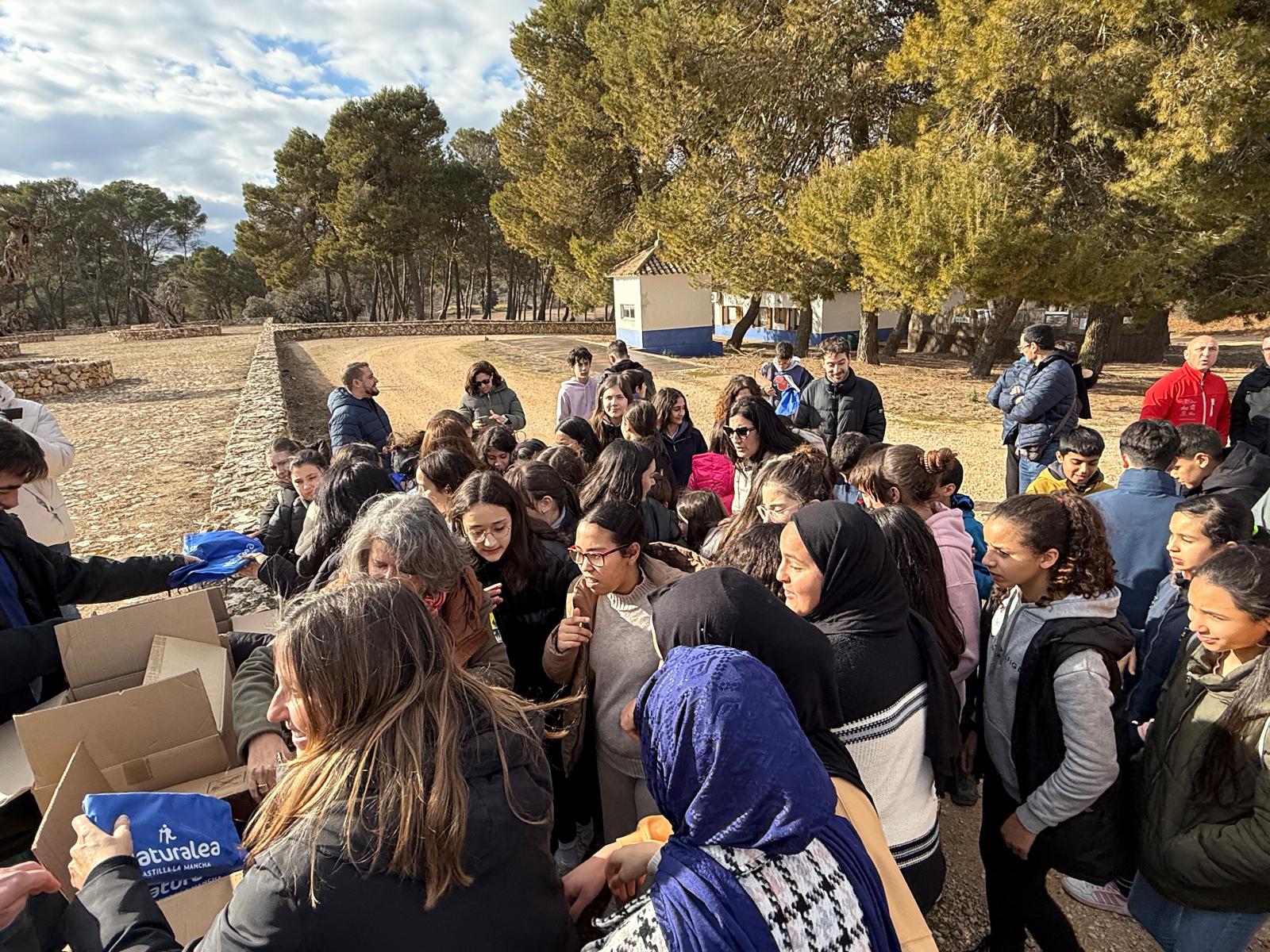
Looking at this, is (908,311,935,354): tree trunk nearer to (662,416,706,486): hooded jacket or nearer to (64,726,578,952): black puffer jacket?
(662,416,706,486): hooded jacket

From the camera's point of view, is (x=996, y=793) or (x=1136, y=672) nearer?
(x=996, y=793)

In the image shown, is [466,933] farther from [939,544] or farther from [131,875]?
[939,544]

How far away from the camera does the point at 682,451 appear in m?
5.22

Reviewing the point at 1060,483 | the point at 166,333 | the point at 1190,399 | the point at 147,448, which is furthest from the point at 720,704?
the point at 166,333

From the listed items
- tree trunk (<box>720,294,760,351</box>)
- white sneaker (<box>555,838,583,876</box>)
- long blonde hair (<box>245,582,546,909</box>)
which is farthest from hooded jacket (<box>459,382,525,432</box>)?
tree trunk (<box>720,294,760,351</box>)

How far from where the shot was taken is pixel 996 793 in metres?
2.38

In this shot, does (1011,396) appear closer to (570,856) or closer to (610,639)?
(610,639)

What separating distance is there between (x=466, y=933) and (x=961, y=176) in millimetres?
13273

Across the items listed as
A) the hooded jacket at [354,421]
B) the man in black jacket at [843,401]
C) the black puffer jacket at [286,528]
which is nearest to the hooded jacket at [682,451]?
the man in black jacket at [843,401]

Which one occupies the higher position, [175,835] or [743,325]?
[743,325]

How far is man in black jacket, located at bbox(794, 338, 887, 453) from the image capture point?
583 centimetres

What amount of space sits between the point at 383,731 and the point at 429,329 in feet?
112

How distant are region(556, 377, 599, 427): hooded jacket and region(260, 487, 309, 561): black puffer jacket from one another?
10.4ft

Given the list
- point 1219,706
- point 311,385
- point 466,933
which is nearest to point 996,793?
point 1219,706
